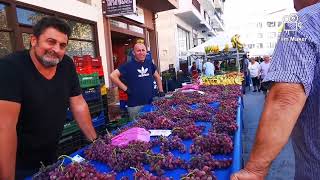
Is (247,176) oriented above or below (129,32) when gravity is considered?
below

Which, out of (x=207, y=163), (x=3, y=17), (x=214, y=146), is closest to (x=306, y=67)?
(x=207, y=163)

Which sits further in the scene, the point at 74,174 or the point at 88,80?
the point at 88,80

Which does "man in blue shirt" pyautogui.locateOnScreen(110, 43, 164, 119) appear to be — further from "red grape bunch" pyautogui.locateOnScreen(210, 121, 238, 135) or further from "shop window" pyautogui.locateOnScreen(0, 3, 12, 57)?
"red grape bunch" pyautogui.locateOnScreen(210, 121, 238, 135)

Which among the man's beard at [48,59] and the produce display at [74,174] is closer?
the produce display at [74,174]

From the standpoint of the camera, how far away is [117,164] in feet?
8.44

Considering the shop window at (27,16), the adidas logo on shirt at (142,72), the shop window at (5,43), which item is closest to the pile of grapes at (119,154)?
the adidas logo on shirt at (142,72)

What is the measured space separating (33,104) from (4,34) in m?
4.68

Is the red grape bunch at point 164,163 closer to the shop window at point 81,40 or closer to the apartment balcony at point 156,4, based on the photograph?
the shop window at point 81,40

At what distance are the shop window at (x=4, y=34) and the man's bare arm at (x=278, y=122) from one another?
634 centimetres

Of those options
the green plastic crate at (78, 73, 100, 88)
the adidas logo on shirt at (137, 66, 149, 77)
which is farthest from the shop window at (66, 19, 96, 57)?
the adidas logo on shirt at (137, 66, 149, 77)

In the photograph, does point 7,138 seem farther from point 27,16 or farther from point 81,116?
point 27,16

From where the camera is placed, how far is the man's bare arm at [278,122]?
159 cm

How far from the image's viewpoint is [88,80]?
258 inches

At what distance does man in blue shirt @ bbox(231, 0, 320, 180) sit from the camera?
1594 millimetres
